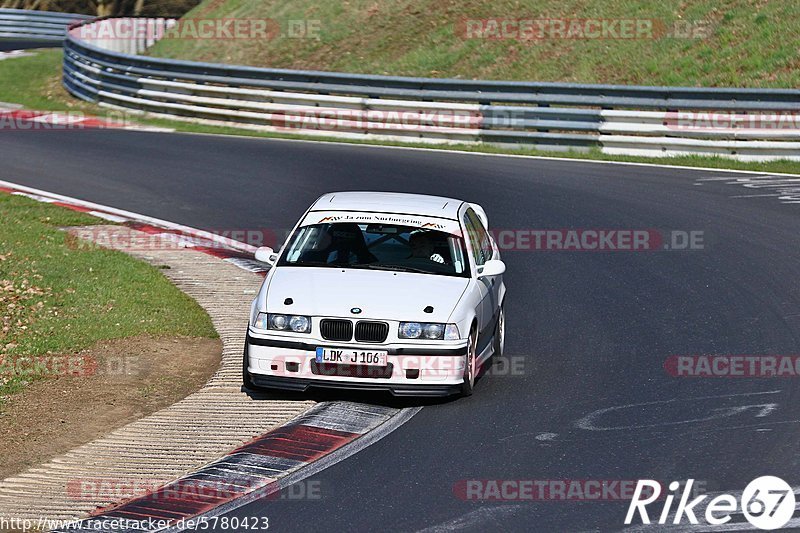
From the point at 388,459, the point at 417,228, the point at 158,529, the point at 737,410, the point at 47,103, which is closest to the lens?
the point at 158,529

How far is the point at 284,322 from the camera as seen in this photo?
9562 mm

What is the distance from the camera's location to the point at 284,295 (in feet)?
32.0

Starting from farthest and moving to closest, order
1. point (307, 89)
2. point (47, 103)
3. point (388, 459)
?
point (47, 103) → point (307, 89) → point (388, 459)

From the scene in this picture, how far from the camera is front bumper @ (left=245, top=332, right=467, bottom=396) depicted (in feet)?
30.7

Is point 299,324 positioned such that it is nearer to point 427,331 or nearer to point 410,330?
point 410,330

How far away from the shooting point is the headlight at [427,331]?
31.0 ft

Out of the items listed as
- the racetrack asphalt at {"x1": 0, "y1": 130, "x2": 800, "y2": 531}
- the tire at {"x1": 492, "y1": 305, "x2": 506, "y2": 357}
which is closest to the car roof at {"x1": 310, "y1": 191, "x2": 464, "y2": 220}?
the tire at {"x1": 492, "y1": 305, "x2": 506, "y2": 357}

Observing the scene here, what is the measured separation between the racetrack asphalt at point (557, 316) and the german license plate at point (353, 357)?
1.44ft

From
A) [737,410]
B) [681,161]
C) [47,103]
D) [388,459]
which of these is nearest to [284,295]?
[388,459]

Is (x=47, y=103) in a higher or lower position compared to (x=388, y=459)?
higher

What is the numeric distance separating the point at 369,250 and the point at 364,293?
3.89 feet

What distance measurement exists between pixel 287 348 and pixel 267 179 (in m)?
10.6

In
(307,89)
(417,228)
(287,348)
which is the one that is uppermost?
(307,89)

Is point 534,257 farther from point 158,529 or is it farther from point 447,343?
point 158,529
